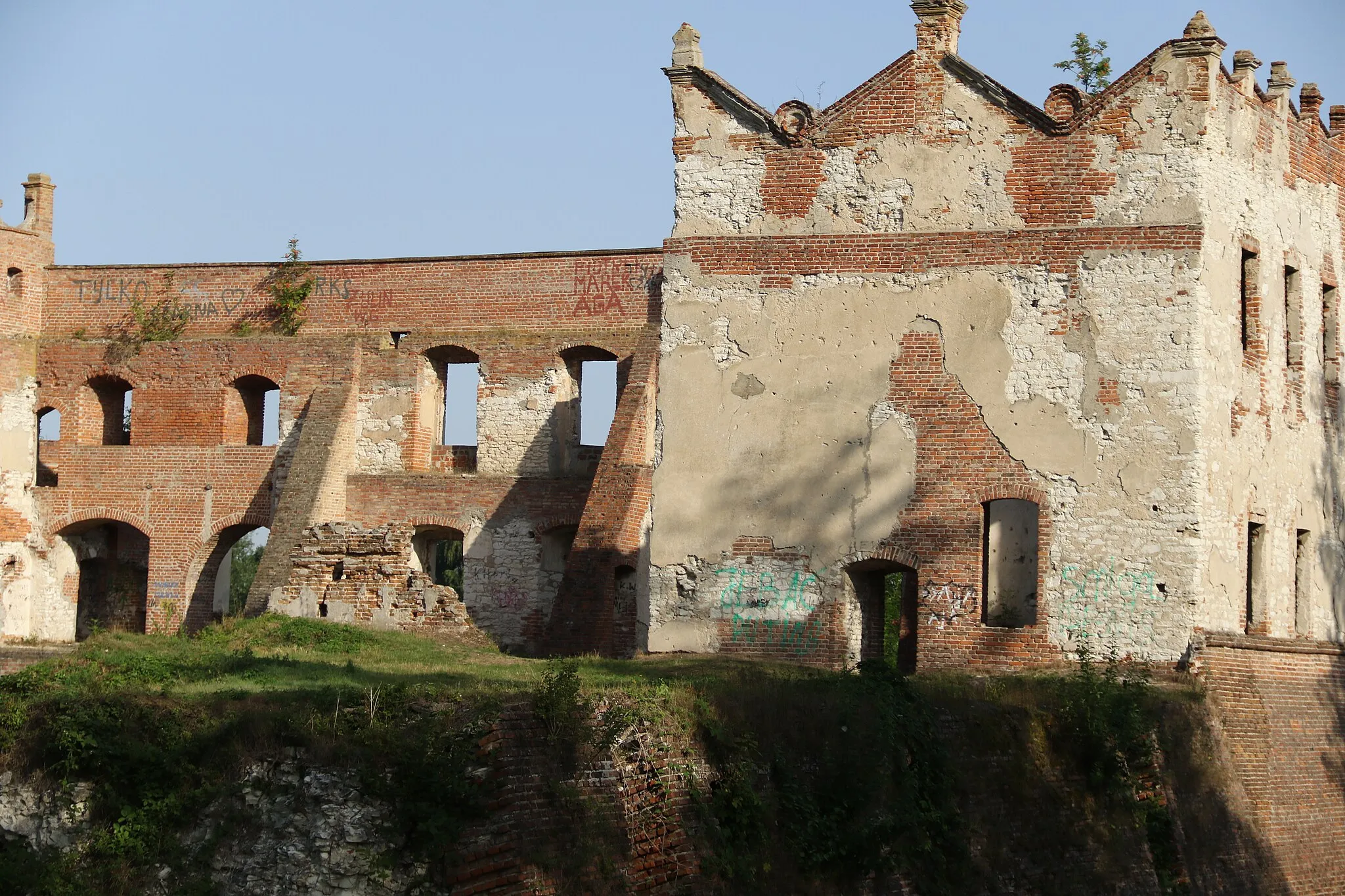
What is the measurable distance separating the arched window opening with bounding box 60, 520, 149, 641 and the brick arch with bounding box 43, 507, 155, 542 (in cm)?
48

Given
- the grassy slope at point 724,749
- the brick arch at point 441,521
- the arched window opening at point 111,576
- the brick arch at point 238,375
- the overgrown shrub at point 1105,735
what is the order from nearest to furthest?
the grassy slope at point 724,749 → the overgrown shrub at point 1105,735 → the brick arch at point 441,521 → the brick arch at point 238,375 → the arched window opening at point 111,576

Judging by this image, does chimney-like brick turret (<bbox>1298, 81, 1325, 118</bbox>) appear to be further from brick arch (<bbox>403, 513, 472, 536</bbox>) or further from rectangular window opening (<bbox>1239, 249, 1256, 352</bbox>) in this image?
brick arch (<bbox>403, 513, 472, 536</bbox>)

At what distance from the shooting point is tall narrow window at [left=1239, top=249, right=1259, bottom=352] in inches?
747

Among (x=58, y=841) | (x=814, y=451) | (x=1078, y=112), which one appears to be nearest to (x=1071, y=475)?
(x=814, y=451)

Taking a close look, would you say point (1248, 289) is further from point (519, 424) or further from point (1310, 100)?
point (519, 424)

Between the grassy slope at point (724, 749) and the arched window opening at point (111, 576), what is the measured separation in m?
11.1

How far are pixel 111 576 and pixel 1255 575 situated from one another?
1901 centimetres

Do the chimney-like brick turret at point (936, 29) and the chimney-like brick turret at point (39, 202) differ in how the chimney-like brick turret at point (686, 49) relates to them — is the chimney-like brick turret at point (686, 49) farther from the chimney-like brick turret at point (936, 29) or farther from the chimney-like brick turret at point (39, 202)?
the chimney-like brick turret at point (39, 202)

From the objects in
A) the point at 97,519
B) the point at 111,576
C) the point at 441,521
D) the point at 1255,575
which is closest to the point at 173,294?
the point at 97,519

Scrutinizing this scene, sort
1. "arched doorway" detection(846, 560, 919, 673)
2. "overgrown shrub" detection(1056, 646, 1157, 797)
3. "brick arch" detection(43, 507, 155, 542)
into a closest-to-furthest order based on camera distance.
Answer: "overgrown shrub" detection(1056, 646, 1157, 797), "arched doorway" detection(846, 560, 919, 673), "brick arch" detection(43, 507, 155, 542)

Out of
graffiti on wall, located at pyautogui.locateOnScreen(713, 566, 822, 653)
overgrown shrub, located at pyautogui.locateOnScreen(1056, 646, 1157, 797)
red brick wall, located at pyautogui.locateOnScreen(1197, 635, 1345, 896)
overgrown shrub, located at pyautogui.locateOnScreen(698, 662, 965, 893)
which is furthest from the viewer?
graffiti on wall, located at pyautogui.locateOnScreen(713, 566, 822, 653)

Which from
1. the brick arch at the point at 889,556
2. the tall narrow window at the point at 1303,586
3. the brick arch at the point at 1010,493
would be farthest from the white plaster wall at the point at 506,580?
the tall narrow window at the point at 1303,586

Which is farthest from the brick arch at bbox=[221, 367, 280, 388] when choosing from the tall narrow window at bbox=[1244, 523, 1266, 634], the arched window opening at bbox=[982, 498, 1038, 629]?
the tall narrow window at bbox=[1244, 523, 1266, 634]

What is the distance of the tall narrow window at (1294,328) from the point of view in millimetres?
19859
